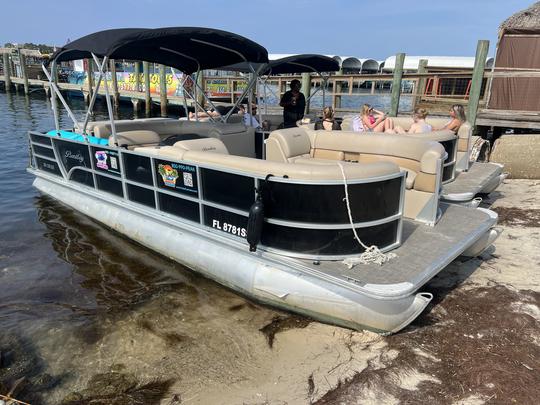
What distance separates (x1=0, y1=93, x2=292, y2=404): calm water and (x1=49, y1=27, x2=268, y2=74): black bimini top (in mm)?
2839

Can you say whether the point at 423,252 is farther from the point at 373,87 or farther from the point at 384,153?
the point at 373,87

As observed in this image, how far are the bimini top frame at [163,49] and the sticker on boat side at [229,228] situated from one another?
219 cm

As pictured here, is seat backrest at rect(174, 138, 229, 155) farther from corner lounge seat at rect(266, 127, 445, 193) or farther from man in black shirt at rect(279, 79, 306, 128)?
man in black shirt at rect(279, 79, 306, 128)

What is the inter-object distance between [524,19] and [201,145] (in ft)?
37.1

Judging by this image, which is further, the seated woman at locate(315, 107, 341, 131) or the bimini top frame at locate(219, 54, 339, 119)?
the bimini top frame at locate(219, 54, 339, 119)

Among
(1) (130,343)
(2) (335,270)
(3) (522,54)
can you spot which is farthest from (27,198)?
(3) (522,54)

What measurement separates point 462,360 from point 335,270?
128 centimetres

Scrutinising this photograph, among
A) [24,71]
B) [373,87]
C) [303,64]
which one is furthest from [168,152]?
[24,71]

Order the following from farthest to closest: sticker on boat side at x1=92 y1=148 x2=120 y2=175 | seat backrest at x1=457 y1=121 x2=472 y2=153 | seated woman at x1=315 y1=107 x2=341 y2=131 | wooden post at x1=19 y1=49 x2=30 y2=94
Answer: wooden post at x1=19 y1=49 x2=30 y2=94
seat backrest at x1=457 y1=121 x2=472 y2=153
seated woman at x1=315 y1=107 x2=341 y2=131
sticker on boat side at x1=92 y1=148 x2=120 y2=175

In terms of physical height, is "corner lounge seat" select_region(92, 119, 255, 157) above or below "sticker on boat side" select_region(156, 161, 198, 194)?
above

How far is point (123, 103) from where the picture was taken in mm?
30734

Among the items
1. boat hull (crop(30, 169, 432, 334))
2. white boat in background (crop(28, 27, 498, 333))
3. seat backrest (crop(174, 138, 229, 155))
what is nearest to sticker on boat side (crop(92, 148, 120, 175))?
white boat in background (crop(28, 27, 498, 333))

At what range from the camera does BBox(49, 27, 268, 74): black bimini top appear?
17.6 ft

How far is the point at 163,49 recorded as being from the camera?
7.40m
